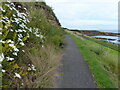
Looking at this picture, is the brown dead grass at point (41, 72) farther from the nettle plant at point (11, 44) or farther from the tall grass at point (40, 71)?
the nettle plant at point (11, 44)

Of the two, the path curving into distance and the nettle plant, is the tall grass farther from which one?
the path curving into distance

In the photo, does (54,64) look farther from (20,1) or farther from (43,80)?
(20,1)

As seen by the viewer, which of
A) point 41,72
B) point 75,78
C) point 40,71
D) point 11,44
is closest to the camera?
point 11,44

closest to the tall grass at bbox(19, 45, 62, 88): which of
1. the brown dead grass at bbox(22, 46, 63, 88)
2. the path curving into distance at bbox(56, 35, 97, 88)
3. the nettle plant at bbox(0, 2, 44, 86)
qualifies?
the brown dead grass at bbox(22, 46, 63, 88)

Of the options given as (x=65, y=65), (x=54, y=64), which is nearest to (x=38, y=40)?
(x=54, y=64)

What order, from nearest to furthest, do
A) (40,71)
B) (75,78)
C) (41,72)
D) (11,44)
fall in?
1. (11,44)
2. (41,72)
3. (40,71)
4. (75,78)

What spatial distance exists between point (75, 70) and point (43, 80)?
2146mm

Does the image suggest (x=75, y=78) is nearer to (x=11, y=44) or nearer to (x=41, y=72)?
(x=41, y=72)

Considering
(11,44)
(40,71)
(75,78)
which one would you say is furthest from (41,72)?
(75,78)

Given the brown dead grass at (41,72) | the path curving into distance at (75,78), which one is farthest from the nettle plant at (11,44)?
the path curving into distance at (75,78)

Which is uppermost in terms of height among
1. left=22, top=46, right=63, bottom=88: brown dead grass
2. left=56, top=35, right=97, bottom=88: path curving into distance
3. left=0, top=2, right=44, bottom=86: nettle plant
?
left=0, top=2, right=44, bottom=86: nettle plant

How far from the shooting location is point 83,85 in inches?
167

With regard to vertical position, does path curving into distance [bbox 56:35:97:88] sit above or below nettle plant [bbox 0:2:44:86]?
below

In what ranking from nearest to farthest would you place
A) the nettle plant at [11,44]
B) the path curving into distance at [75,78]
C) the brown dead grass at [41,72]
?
the nettle plant at [11,44] → the brown dead grass at [41,72] → the path curving into distance at [75,78]
